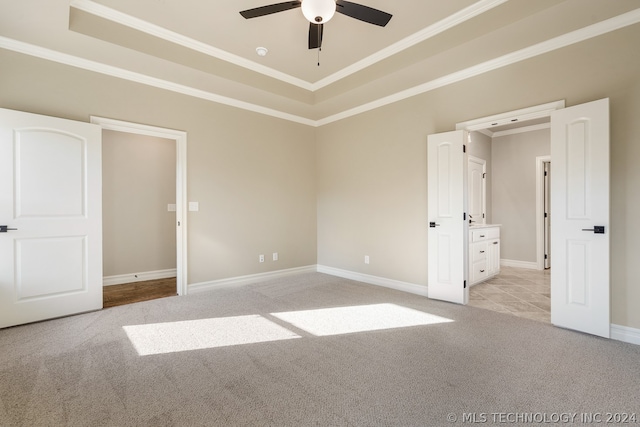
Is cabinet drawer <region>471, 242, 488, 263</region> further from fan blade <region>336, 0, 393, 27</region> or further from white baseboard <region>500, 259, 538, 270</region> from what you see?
fan blade <region>336, 0, 393, 27</region>

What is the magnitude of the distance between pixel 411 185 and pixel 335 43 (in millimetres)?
2078

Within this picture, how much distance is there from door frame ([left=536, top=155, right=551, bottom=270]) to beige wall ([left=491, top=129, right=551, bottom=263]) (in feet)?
0.21

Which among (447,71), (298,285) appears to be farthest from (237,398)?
(447,71)

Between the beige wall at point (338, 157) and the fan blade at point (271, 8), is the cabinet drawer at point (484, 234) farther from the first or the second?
the fan blade at point (271, 8)

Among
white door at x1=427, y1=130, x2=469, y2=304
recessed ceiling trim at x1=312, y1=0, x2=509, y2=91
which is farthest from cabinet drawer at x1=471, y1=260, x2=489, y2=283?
recessed ceiling trim at x1=312, y1=0, x2=509, y2=91

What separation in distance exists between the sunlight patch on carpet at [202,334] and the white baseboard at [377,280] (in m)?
2.08

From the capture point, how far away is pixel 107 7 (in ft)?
9.19

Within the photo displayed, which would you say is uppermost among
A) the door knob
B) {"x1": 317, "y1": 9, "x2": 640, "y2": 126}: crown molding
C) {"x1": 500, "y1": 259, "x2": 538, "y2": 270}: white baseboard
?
{"x1": 317, "y1": 9, "x2": 640, "y2": 126}: crown molding

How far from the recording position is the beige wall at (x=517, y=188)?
5953 millimetres

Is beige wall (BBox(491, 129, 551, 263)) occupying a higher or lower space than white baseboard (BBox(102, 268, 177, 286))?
higher

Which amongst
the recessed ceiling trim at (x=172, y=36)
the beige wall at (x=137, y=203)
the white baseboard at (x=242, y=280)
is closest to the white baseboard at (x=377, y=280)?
the white baseboard at (x=242, y=280)

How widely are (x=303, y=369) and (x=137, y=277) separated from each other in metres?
4.10

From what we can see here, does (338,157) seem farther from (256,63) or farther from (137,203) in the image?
(137,203)

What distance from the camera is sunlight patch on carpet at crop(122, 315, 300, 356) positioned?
2514 mm
